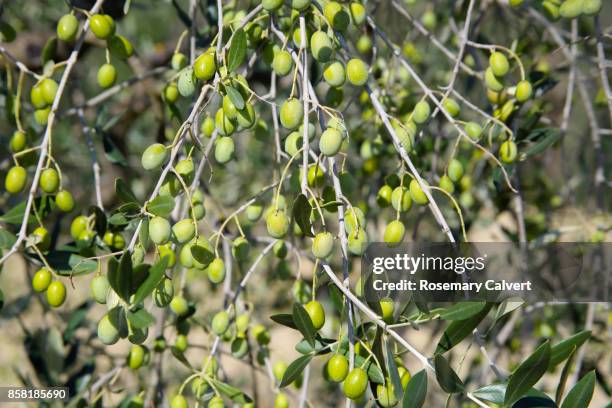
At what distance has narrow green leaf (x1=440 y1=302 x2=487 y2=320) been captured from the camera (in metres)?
0.83

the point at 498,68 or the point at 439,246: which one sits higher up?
the point at 498,68

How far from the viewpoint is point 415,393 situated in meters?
0.78

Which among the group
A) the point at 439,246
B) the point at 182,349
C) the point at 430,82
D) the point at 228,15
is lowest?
the point at 182,349

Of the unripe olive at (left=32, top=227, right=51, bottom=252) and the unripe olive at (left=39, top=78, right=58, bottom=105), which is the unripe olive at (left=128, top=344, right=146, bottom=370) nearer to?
the unripe olive at (left=32, top=227, right=51, bottom=252)

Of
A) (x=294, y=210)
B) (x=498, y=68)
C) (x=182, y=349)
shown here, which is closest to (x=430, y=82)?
(x=498, y=68)

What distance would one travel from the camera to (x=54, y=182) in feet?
3.27

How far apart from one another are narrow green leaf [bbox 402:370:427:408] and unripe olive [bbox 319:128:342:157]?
0.28 metres

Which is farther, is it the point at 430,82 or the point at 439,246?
the point at 430,82

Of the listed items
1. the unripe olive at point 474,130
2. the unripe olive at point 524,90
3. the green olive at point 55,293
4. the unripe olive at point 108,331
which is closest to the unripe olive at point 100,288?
the unripe olive at point 108,331

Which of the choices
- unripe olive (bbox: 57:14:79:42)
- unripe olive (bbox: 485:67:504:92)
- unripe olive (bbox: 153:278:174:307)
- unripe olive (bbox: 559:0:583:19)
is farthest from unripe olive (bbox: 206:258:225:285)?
unripe olive (bbox: 559:0:583:19)

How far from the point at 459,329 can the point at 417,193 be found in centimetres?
18

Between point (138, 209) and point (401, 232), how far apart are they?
339 mm

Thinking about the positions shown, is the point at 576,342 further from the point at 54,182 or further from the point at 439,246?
the point at 54,182

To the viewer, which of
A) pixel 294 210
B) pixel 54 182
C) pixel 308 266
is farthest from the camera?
pixel 308 266
